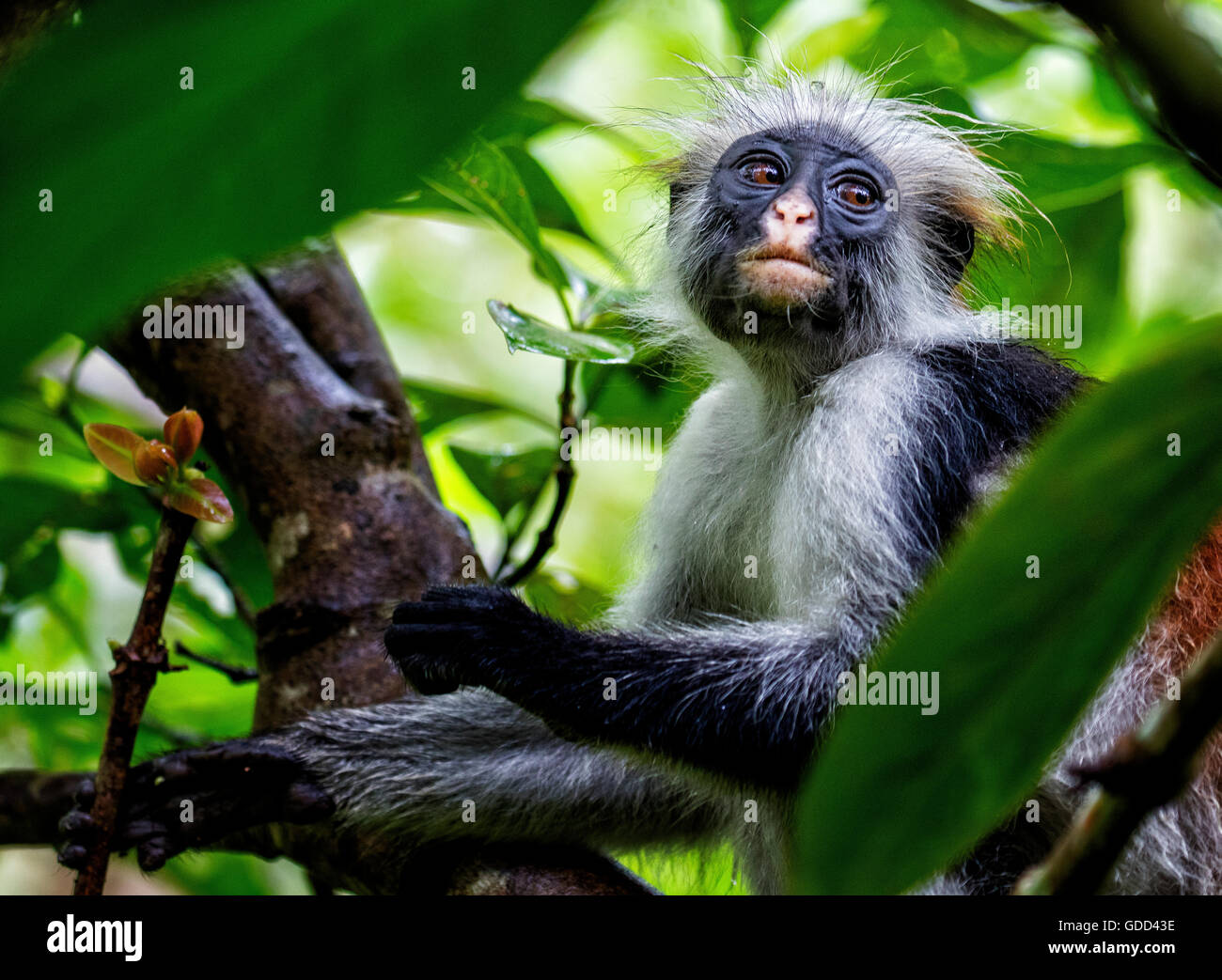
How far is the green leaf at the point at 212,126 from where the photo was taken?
54 centimetres

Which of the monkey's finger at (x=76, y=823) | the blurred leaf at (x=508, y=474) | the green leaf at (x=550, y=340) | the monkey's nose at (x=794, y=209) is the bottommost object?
the monkey's finger at (x=76, y=823)

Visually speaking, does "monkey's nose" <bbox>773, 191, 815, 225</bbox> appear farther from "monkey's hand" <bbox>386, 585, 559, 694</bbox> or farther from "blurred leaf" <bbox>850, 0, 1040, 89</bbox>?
"monkey's hand" <bbox>386, 585, 559, 694</bbox>

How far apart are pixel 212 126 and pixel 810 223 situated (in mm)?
3480

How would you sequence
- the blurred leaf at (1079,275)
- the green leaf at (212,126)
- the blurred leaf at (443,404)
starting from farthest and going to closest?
1. the blurred leaf at (443,404)
2. the blurred leaf at (1079,275)
3. the green leaf at (212,126)

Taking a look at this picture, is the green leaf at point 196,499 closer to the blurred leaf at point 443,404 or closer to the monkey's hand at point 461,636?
the monkey's hand at point 461,636

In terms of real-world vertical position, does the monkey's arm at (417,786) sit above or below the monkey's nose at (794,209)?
below

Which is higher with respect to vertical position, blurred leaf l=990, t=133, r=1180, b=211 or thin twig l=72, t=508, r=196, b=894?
blurred leaf l=990, t=133, r=1180, b=211

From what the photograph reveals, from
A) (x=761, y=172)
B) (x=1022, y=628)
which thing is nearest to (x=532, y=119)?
(x=761, y=172)

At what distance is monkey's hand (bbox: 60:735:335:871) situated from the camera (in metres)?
3.56

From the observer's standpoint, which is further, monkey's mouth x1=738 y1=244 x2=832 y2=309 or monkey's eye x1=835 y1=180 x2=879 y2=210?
monkey's eye x1=835 y1=180 x2=879 y2=210

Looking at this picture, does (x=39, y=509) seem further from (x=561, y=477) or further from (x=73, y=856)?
(x=561, y=477)

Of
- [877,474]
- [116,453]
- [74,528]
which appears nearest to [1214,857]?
[877,474]

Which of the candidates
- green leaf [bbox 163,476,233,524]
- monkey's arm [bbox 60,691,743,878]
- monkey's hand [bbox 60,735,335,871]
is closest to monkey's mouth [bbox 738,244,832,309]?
monkey's arm [bbox 60,691,743,878]

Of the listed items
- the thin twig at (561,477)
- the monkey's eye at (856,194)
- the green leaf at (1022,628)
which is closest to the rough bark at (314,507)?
the thin twig at (561,477)
